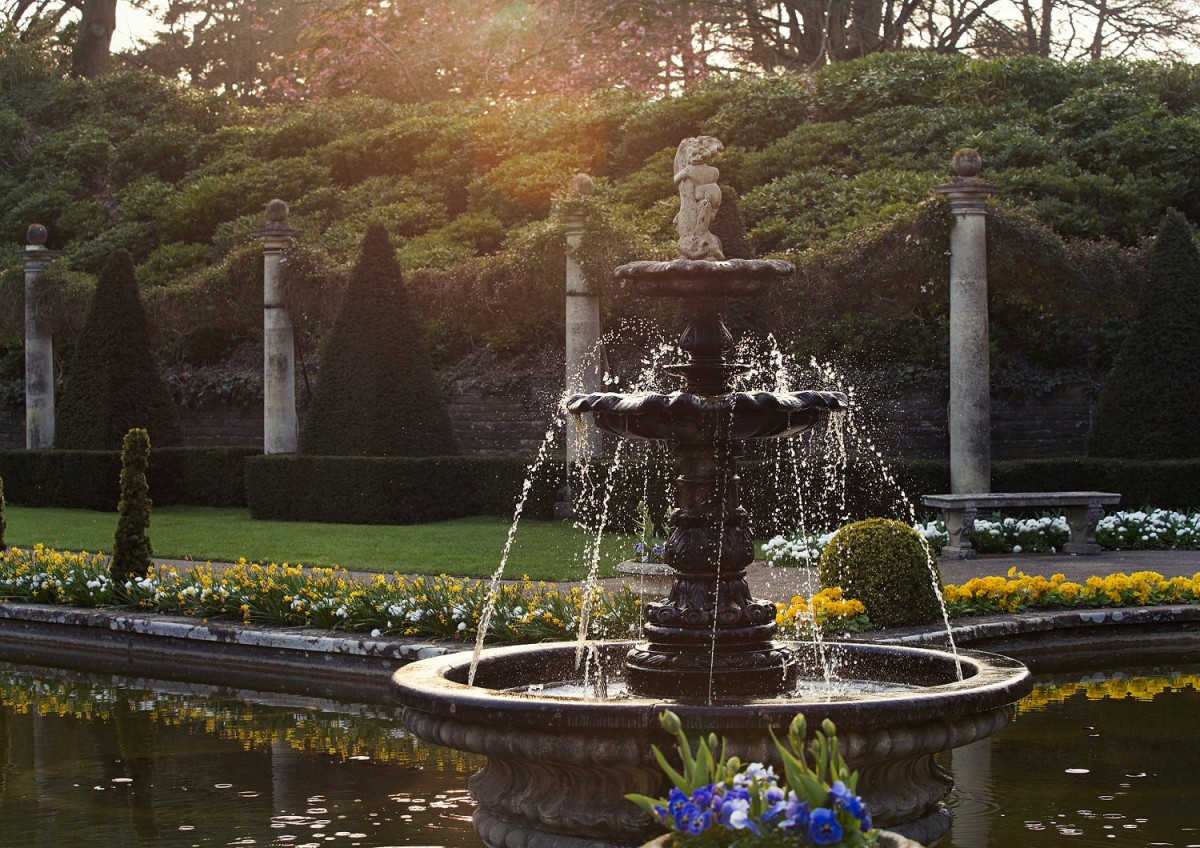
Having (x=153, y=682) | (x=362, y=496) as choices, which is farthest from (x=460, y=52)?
(x=153, y=682)

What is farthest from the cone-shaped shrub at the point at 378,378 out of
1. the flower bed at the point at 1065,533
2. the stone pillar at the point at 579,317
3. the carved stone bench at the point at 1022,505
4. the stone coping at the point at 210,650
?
the stone coping at the point at 210,650

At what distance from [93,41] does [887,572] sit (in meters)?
29.6

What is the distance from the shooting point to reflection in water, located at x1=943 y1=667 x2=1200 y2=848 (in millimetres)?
5469

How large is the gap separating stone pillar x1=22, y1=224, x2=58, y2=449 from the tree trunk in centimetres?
1288

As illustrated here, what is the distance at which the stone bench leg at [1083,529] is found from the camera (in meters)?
13.8

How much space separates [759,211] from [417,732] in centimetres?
1804

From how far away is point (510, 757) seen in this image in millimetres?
4707

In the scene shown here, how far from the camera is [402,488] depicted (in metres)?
16.7

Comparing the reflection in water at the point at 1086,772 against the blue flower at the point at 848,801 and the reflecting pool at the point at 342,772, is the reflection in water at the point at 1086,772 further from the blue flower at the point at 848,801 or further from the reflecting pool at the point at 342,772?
the blue flower at the point at 848,801

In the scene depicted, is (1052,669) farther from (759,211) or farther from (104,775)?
(759,211)

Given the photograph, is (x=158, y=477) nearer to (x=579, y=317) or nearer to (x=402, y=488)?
(x=402, y=488)

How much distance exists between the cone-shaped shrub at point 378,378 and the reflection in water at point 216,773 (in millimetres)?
8435

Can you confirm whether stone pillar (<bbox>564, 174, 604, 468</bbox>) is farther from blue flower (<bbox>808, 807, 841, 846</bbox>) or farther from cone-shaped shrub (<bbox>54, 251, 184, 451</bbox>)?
blue flower (<bbox>808, 807, 841, 846</bbox>)

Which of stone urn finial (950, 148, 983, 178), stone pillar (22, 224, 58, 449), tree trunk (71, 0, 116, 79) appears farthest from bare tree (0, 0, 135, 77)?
stone urn finial (950, 148, 983, 178)
